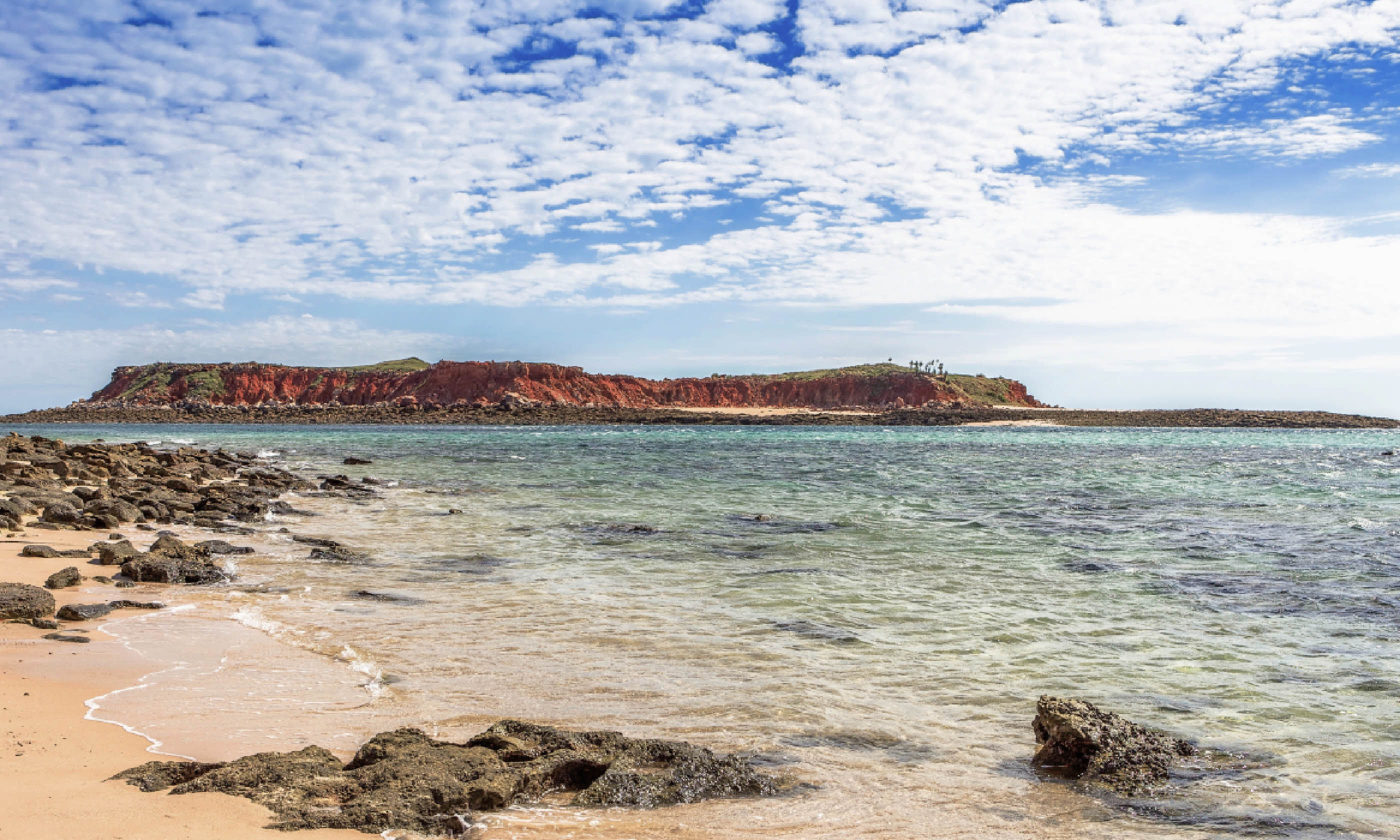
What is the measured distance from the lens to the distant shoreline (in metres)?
105

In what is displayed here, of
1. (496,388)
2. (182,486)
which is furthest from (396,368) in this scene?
(182,486)

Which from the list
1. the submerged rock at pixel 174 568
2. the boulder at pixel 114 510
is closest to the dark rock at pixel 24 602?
the submerged rock at pixel 174 568

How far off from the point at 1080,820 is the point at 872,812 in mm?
1085

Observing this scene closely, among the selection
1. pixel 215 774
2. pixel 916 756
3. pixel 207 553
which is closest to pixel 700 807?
pixel 916 756

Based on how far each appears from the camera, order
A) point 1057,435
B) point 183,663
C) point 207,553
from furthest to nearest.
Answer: point 1057,435
point 207,553
point 183,663

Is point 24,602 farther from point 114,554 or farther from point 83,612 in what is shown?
point 114,554

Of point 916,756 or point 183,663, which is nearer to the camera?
point 916,756

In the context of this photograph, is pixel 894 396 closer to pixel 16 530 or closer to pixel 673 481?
pixel 673 481

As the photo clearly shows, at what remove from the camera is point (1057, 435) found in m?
79.4

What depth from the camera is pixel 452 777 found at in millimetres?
4410

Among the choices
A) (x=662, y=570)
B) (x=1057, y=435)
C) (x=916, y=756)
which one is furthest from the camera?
(x=1057, y=435)

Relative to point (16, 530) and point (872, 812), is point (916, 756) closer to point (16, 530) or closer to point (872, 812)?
point (872, 812)

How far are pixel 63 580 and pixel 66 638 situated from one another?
2511mm

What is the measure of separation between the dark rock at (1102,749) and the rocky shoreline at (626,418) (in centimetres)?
9614
